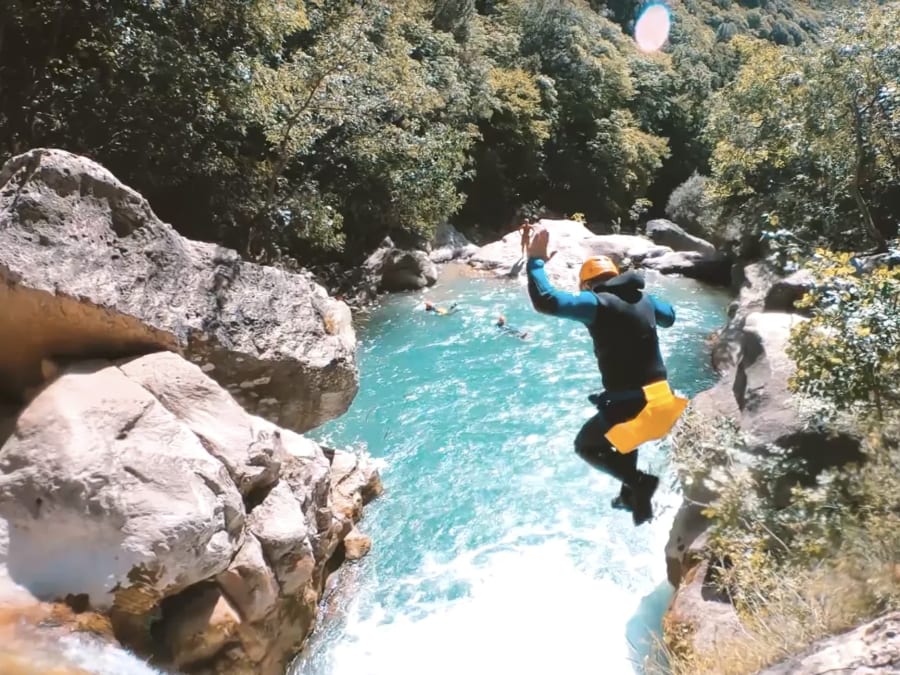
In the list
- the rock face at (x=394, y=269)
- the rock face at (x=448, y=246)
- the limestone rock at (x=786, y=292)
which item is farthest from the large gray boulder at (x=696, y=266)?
the rock face at (x=394, y=269)

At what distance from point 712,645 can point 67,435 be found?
15.8 ft

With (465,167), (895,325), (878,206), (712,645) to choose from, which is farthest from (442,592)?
(465,167)

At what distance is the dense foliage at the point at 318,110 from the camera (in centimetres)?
1038

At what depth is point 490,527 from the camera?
834 cm

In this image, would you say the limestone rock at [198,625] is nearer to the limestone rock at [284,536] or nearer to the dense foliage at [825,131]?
the limestone rock at [284,536]

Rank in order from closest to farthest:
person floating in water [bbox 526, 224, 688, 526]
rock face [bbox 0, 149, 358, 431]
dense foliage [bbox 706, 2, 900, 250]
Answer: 1. person floating in water [bbox 526, 224, 688, 526]
2. rock face [bbox 0, 149, 358, 431]
3. dense foliage [bbox 706, 2, 900, 250]

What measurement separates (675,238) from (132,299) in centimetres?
2213

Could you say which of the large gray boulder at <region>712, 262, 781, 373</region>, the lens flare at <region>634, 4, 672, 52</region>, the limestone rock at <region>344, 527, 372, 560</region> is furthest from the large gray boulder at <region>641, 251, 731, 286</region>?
the lens flare at <region>634, 4, 672, 52</region>

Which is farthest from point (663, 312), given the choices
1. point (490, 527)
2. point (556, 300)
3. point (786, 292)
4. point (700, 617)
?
point (786, 292)

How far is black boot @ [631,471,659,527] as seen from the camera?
4883mm

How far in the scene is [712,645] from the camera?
4691 millimetres

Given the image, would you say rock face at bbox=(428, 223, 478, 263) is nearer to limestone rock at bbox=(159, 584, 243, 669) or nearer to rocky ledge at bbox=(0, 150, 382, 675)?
rocky ledge at bbox=(0, 150, 382, 675)

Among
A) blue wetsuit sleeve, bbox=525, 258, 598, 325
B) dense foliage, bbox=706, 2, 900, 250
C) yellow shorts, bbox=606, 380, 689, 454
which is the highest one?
dense foliage, bbox=706, 2, 900, 250

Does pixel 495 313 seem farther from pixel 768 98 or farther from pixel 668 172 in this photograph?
pixel 668 172
